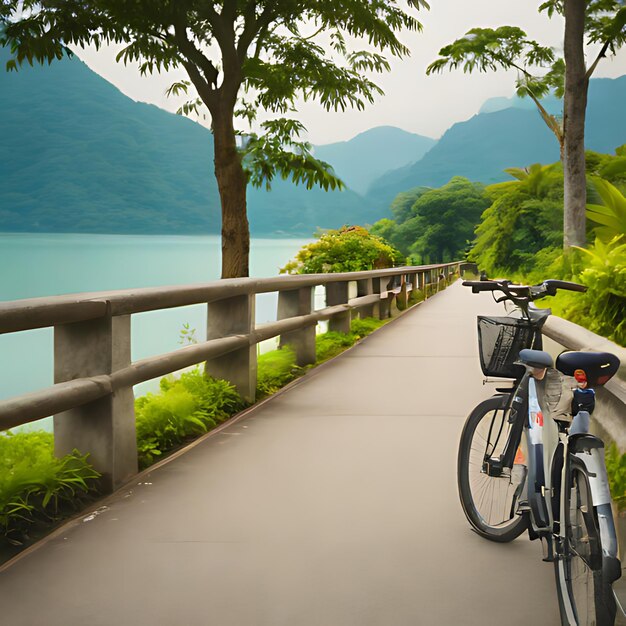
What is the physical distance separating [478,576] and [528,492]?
527 mm

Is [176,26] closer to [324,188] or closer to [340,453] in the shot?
[324,188]

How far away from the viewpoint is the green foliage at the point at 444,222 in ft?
481

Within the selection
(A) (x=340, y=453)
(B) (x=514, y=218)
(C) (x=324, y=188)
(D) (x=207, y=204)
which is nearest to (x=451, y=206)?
(D) (x=207, y=204)

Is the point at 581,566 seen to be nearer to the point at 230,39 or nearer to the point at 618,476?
the point at 618,476

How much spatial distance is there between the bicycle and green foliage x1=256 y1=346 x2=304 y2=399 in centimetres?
472

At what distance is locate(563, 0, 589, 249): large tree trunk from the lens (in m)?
20.2

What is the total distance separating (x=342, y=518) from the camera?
4.88m

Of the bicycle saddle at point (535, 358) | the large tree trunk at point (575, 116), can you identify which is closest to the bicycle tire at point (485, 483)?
the bicycle saddle at point (535, 358)

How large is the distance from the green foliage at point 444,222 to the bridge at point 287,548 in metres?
137

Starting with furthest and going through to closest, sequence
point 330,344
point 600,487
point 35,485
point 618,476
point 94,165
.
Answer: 1. point 94,165
2. point 330,344
3. point 35,485
4. point 618,476
5. point 600,487

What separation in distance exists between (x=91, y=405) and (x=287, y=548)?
169 centimetres

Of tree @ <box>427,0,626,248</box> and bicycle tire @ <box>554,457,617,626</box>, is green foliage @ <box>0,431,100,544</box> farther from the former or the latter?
tree @ <box>427,0,626,248</box>

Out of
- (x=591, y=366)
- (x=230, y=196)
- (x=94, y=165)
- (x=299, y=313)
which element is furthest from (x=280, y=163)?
(x=94, y=165)

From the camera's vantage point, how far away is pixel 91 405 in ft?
17.9
